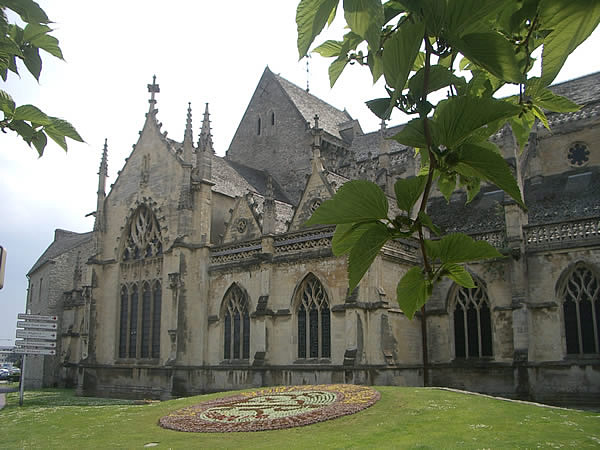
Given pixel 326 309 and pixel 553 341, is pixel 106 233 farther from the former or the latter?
pixel 553 341

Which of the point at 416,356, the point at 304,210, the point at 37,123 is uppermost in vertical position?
the point at 304,210

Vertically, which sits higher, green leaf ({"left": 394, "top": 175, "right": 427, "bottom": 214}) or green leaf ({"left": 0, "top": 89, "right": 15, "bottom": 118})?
green leaf ({"left": 0, "top": 89, "right": 15, "bottom": 118})

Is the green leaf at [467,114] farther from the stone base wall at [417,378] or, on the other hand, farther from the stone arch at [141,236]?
the stone arch at [141,236]

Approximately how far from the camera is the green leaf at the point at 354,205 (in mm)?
1461

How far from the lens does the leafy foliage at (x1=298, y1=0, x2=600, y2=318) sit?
4.38ft

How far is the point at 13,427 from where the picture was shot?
57.6 feet

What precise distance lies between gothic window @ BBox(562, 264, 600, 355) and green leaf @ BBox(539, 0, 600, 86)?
69.4ft

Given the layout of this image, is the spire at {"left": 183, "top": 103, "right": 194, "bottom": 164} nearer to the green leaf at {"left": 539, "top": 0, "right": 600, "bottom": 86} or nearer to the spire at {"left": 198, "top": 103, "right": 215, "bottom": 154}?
the spire at {"left": 198, "top": 103, "right": 215, "bottom": 154}

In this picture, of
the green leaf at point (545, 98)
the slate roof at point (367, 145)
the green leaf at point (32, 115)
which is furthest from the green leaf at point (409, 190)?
the slate roof at point (367, 145)

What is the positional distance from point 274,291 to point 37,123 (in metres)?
22.0

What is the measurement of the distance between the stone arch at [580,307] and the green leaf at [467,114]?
69.5ft

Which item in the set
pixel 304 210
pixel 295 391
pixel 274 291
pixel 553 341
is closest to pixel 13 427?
pixel 295 391

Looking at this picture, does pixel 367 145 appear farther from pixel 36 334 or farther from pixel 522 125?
pixel 522 125

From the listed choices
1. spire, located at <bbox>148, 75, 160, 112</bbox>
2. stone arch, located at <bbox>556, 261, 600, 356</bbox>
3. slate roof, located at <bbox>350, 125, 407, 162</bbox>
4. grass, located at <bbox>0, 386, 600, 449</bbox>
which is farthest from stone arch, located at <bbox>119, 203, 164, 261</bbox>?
stone arch, located at <bbox>556, 261, 600, 356</bbox>
